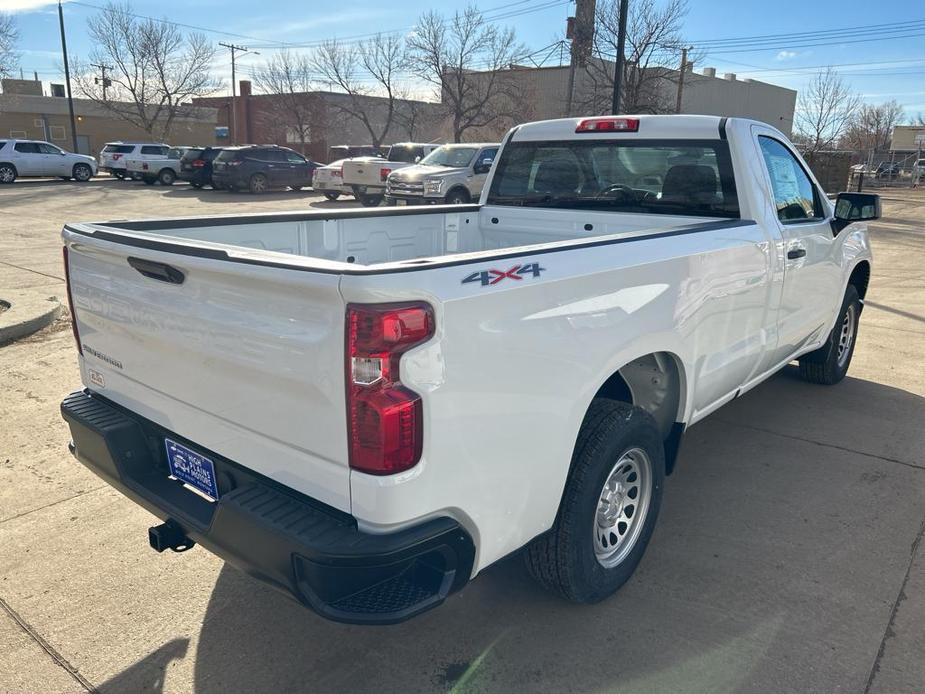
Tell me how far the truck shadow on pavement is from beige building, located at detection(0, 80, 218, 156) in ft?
182

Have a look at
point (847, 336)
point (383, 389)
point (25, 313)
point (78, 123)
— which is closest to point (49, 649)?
point (383, 389)

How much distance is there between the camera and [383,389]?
1.98 metres

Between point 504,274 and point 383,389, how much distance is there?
0.53 metres

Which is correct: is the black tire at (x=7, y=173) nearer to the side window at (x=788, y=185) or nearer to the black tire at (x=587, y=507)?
the side window at (x=788, y=185)

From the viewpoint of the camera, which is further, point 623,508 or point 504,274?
point 623,508

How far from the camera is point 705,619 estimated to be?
118 inches

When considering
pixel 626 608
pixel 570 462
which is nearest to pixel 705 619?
pixel 626 608

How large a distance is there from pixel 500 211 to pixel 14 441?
3.41m

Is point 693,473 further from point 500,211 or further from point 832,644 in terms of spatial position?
point 500,211

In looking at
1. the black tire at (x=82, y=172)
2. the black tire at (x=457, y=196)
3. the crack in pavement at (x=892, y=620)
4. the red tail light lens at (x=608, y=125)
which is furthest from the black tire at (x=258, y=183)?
the crack in pavement at (x=892, y=620)

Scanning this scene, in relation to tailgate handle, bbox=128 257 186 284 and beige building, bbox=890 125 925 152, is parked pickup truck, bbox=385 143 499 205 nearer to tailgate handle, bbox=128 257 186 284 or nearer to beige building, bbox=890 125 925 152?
tailgate handle, bbox=128 257 186 284

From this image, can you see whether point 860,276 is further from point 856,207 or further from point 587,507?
point 587,507

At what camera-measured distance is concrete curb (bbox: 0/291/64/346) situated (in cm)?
674

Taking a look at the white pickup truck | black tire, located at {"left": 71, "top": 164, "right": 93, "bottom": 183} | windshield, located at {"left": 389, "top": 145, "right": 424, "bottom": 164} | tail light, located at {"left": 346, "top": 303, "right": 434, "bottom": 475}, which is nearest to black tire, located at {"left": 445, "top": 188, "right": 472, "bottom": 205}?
windshield, located at {"left": 389, "top": 145, "right": 424, "bottom": 164}
